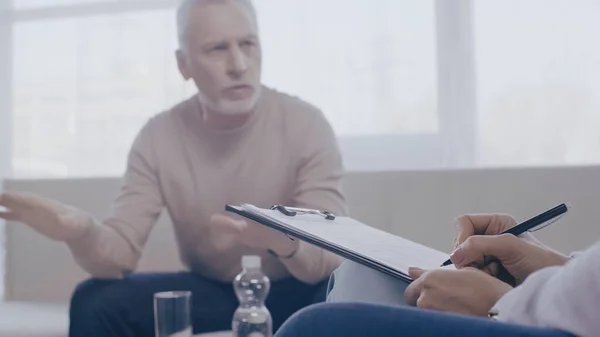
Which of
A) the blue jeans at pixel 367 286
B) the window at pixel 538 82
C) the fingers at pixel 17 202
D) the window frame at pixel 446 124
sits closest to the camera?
the blue jeans at pixel 367 286

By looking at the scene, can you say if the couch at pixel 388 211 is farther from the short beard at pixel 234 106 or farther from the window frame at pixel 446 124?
the short beard at pixel 234 106

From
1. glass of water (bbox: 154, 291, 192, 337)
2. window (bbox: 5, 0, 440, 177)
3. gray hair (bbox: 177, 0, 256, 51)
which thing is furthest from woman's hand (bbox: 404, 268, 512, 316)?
window (bbox: 5, 0, 440, 177)

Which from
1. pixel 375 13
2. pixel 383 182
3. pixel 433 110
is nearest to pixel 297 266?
pixel 383 182

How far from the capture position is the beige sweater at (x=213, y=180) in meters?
1.49

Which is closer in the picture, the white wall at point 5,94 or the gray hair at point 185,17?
the gray hair at point 185,17

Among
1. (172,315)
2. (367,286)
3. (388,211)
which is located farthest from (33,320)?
(367,286)

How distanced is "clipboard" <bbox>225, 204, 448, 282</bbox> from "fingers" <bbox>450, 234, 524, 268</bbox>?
2.8 inches

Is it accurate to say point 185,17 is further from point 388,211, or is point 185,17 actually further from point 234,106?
point 388,211

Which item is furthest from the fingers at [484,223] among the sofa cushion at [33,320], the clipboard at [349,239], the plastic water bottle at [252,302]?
the sofa cushion at [33,320]

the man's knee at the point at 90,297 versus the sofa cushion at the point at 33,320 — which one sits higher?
the man's knee at the point at 90,297

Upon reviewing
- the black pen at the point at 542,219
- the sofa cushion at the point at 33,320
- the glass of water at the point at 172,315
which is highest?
the black pen at the point at 542,219

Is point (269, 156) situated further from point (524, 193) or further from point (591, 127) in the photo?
point (591, 127)

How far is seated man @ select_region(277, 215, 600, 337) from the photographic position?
1.44 ft

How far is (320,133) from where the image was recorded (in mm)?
1574
